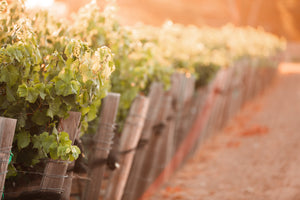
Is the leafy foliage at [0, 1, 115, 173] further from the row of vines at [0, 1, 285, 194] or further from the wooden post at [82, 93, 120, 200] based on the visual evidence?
the wooden post at [82, 93, 120, 200]

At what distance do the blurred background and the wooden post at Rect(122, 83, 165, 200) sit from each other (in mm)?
30204

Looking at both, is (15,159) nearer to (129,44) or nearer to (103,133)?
(103,133)

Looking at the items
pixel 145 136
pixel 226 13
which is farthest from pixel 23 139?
pixel 226 13

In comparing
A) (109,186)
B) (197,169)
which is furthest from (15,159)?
(197,169)

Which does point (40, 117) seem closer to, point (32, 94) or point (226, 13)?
point (32, 94)

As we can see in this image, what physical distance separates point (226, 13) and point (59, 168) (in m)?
38.0

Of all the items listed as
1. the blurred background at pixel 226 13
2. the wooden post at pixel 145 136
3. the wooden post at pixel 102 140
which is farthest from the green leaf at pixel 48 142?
the blurred background at pixel 226 13

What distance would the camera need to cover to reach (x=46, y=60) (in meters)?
2.89

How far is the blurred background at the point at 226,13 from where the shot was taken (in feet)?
117

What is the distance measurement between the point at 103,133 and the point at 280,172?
381cm

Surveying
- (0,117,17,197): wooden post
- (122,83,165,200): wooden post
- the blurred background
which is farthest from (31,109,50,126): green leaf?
the blurred background

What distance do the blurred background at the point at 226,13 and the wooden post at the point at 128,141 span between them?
3085 centimetres

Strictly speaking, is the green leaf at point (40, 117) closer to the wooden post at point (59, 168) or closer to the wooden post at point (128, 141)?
the wooden post at point (59, 168)

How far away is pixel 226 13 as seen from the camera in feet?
128
